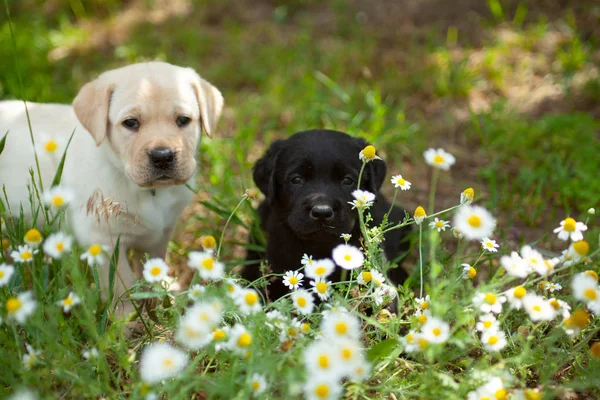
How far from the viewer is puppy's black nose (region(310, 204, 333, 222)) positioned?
2635mm

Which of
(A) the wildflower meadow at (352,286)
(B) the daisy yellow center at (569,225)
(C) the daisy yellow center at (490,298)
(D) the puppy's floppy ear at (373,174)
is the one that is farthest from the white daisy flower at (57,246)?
(B) the daisy yellow center at (569,225)

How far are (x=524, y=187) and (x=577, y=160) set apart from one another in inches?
21.7

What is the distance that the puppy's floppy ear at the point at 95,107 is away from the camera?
2742 millimetres

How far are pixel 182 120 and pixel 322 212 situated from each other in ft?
2.90

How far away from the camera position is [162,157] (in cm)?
263

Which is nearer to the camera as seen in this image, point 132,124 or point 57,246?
point 57,246

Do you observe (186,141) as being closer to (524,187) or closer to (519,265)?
(519,265)

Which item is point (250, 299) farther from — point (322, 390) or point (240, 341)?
point (322, 390)

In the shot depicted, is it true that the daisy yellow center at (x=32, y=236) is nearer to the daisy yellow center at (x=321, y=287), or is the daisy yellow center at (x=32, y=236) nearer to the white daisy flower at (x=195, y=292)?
the white daisy flower at (x=195, y=292)

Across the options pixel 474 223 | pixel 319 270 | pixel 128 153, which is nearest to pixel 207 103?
pixel 128 153

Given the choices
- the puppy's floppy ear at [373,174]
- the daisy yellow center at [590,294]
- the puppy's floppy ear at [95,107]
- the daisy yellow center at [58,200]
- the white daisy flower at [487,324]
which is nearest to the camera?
the daisy yellow center at [590,294]

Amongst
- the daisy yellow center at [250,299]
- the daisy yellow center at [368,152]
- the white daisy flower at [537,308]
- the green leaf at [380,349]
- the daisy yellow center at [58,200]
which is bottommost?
the green leaf at [380,349]

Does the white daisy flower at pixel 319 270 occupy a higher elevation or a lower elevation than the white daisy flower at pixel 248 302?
lower

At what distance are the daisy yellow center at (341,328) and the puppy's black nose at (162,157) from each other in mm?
1365
